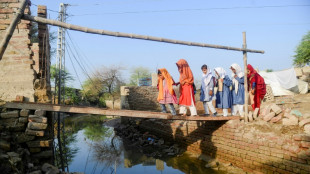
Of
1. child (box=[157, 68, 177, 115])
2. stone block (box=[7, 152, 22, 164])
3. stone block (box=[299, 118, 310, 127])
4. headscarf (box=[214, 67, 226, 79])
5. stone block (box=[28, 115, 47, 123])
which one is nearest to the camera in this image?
stone block (box=[7, 152, 22, 164])

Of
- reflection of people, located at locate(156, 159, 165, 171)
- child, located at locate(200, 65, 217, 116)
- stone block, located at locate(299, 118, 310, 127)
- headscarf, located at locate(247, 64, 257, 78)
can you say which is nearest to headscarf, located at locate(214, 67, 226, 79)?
child, located at locate(200, 65, 217, 116)

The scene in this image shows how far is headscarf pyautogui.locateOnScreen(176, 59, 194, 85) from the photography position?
5984mm

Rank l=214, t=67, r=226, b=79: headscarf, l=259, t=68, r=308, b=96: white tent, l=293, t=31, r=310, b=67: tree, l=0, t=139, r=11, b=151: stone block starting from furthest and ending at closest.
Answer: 1. l=293, t=31, r=310, b=67: tree
2. l=259, t=68, r=308, b=96: white tent
3. l=214, t=67, r=226, b=79: headscarf
4. l=0, t=139, r=11, b=151: stone block

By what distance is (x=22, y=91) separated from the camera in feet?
17.7

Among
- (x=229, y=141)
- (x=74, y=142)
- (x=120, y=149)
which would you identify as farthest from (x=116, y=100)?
(x=229, y=141)

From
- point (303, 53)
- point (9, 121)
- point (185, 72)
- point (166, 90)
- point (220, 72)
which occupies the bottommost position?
point (9, 121)

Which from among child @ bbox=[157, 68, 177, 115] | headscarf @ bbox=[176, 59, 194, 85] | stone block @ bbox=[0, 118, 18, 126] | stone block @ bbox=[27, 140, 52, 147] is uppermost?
headscarf @ bbox=[176, 59, 194, 85]

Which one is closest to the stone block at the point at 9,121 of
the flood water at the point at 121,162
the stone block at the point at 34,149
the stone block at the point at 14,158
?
the stone block at the point at 34,149

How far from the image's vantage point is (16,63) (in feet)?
17.7

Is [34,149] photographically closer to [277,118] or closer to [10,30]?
[10,30]

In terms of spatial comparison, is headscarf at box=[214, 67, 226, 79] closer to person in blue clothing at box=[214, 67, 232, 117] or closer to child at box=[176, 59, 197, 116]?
person in blue clothing at box=[214, 67, 232, 117]

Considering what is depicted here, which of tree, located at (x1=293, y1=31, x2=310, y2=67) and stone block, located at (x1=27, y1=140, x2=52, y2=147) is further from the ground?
tree, located at (x1=293, y1=31, x2=310, y2=67)

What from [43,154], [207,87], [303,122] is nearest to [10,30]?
[43,154]

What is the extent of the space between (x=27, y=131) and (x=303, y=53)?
2495 cm
